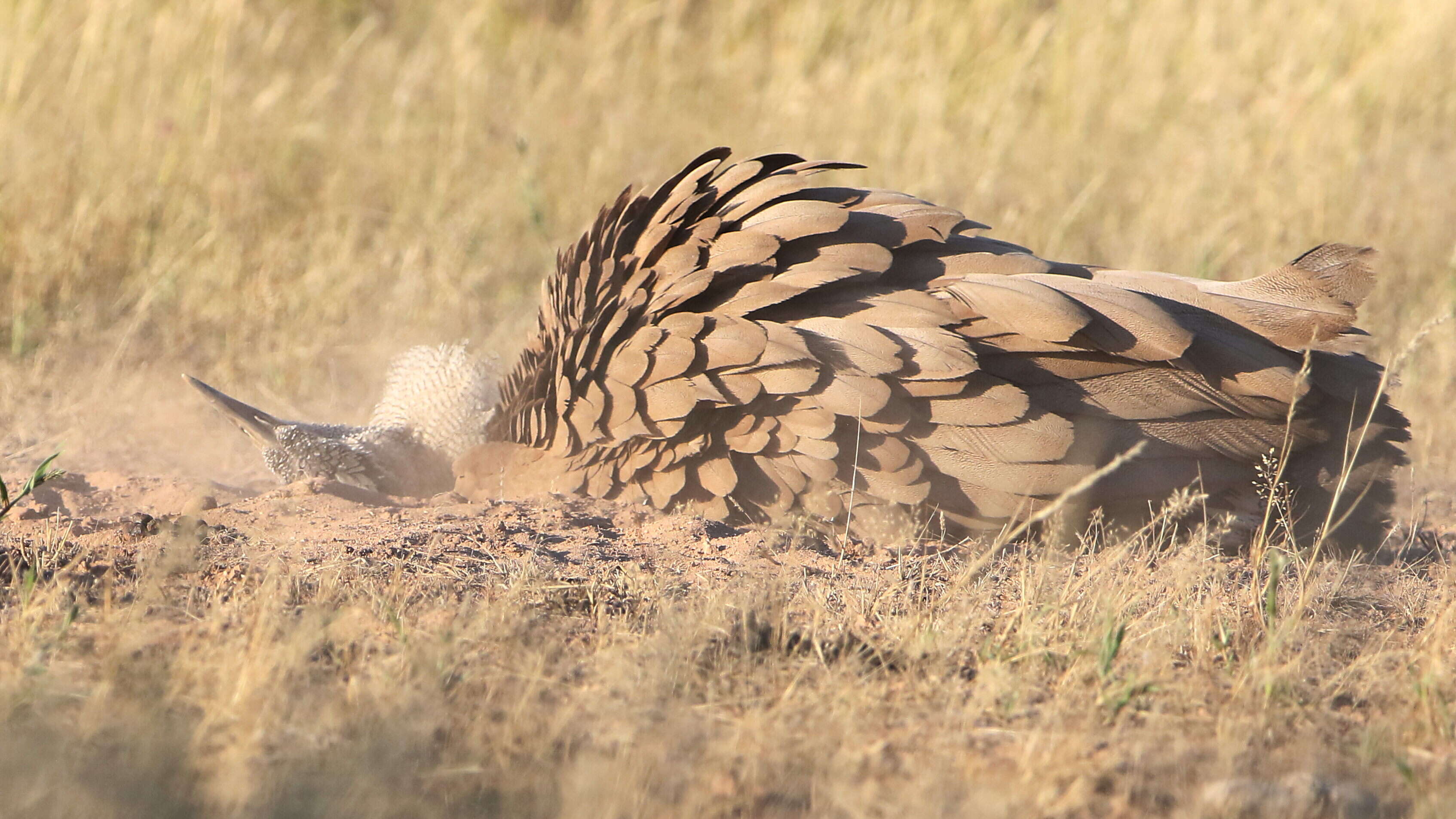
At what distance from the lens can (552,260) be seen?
6.22m

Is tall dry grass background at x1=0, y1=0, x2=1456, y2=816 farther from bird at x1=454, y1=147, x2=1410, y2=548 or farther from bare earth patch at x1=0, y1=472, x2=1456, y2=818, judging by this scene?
bird at x1=454, y1=147, x2=1410, y2=548

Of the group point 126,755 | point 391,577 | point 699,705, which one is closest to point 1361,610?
point 699,705

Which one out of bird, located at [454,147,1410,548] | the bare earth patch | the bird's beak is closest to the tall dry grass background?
the bare earth patch

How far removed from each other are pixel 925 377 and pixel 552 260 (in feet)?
11.1

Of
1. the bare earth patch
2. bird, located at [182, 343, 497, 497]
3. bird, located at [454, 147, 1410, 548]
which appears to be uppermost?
bird, located at [454, 147, 1410, 548]

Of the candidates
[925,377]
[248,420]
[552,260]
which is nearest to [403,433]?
[248,420]

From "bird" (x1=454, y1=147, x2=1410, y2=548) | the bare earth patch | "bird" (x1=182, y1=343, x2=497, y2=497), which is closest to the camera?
the bare earth patch

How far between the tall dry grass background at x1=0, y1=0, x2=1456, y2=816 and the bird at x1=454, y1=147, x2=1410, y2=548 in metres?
0.31

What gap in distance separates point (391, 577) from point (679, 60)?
18.9 ft

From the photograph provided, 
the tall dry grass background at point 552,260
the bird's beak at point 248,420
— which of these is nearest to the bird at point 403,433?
the bird's beak at point 248,420

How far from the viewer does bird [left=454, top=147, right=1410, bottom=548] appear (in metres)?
3.24

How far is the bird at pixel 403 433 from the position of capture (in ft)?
13.0

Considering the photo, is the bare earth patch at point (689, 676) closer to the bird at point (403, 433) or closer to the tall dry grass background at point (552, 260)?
the tall dry grass background at point (552, 260)

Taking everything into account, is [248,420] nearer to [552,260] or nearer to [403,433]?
[403,433]
